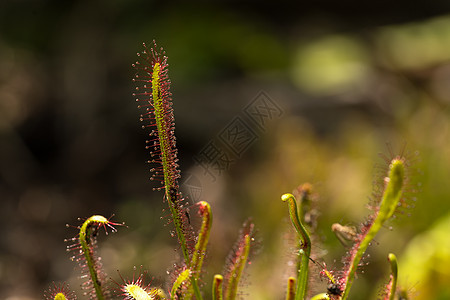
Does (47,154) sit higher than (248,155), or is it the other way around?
(47,154)

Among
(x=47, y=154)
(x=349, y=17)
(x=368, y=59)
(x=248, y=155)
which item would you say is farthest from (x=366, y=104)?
(x=47, y=154)

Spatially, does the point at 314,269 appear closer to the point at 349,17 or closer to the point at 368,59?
the point at 368,59

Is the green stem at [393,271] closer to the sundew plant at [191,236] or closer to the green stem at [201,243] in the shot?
the sundew plant at [191,236]

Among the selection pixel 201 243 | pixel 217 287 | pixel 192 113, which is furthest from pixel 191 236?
pixel 192 113

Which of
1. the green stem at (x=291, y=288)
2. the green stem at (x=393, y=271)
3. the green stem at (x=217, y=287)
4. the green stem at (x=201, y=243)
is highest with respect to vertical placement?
the green stem at (x=201, y=243)

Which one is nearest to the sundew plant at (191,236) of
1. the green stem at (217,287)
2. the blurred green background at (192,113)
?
the green stem at (217,287)

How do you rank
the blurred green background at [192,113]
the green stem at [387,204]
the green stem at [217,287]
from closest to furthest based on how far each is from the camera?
the green stem at [387,204], the green stem at [217,287], the blurred green background at [192,113]

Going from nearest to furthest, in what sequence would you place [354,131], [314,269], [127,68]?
[314,269] < [354,131] < [127,68]

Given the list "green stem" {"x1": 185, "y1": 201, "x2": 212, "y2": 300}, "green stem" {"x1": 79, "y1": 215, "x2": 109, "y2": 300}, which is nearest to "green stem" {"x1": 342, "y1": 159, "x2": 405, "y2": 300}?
"green stem" {"x1": 185, "y1": 201, "x2": 212, "y2": 300}

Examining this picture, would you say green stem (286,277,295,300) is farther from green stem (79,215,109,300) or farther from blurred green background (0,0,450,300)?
blurred green background (0,0,450,300)

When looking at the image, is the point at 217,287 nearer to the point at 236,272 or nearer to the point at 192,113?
the point at 236,272
